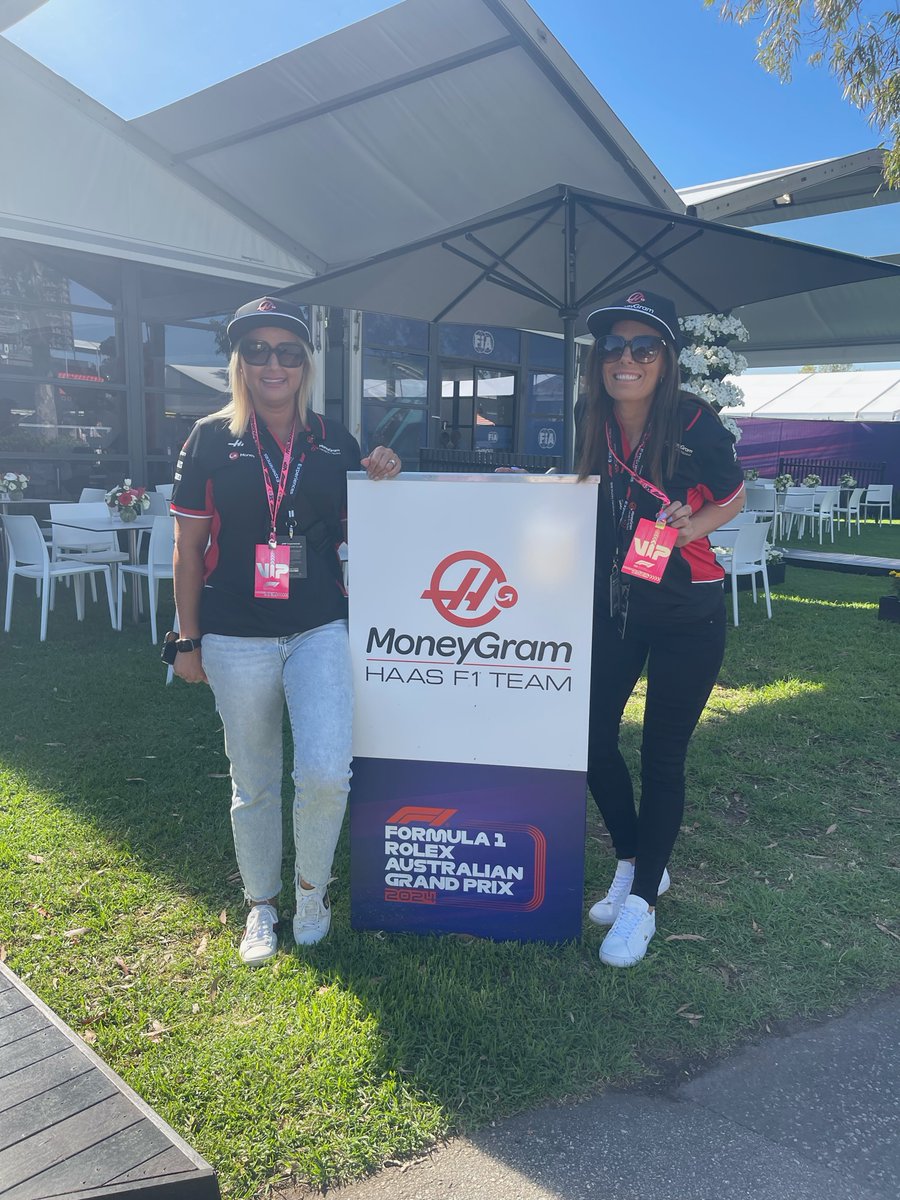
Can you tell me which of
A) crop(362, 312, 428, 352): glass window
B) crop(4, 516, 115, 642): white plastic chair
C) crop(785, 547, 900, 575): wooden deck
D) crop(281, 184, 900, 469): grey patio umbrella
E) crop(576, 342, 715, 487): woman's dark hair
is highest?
crop(362, 312, 428, 352): glass window

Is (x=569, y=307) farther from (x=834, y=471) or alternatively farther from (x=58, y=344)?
(x=834, y=471)

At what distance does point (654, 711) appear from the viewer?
2.46 metres

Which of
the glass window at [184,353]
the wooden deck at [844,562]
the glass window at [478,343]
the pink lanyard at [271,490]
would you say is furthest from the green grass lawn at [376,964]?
the glass window at [478,343]

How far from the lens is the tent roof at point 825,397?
20422 mm

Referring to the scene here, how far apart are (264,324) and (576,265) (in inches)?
126

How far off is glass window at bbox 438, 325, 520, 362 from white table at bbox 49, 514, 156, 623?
684cm

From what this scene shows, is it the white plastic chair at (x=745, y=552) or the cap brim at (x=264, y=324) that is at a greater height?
the cap brim at (x=264, y=324)

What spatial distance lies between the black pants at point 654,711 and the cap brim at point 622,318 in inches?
31.5

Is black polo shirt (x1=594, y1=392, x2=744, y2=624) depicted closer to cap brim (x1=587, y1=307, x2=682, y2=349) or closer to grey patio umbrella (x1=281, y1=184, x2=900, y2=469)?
cap brim (x1=587, y1=307, x2=682, y2=349)

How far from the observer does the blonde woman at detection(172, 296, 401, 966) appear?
90.3 inches

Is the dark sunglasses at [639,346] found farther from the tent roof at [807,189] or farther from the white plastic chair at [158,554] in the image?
the tent roof at [807,189]

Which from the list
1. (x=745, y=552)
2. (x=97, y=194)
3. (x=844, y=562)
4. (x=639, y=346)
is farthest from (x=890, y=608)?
(x=97, y=194)

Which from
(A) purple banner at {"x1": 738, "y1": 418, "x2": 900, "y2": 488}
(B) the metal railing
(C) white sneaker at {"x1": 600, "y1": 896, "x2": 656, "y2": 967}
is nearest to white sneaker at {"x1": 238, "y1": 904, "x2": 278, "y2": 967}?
(C) white sneaker at {"x1": 600, "y1": 896, "x2": 656, "y2": 967}

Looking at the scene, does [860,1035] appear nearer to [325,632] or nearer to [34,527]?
[325,632]
